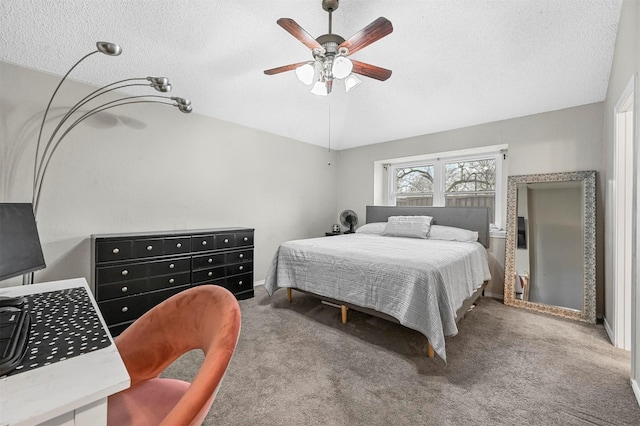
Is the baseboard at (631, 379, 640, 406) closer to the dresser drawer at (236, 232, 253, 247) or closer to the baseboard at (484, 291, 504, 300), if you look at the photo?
the baseboard at (484, 291, 504, 300)

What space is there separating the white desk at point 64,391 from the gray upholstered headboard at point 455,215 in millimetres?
4030

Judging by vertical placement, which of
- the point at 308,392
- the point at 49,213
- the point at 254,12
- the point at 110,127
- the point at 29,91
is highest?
the point at 254,12

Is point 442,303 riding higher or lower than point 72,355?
lower

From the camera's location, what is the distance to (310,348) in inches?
89.1

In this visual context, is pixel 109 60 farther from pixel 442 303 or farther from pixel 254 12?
pixel 442 303

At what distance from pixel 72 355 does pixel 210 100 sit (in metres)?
3.24

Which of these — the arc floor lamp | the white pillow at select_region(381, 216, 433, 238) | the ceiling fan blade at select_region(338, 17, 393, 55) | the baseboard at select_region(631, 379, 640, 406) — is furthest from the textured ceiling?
the baseboard at select_region(631, 379, 640, 406)

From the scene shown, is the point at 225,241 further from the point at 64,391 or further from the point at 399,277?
the point at 64,391

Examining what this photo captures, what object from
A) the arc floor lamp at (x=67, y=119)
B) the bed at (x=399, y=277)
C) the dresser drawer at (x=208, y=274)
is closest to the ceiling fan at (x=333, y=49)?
the arc floor lamp at (x=67, y=119)

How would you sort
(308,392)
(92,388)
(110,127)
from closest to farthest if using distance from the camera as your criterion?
(92,388)
(308,392)
(110,127)

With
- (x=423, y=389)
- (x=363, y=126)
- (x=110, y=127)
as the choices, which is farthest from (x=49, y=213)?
(x=363, y=126)

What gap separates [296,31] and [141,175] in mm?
2326

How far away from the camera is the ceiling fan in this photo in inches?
71.6

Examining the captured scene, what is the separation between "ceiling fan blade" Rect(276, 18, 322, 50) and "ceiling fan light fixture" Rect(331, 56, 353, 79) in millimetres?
167
